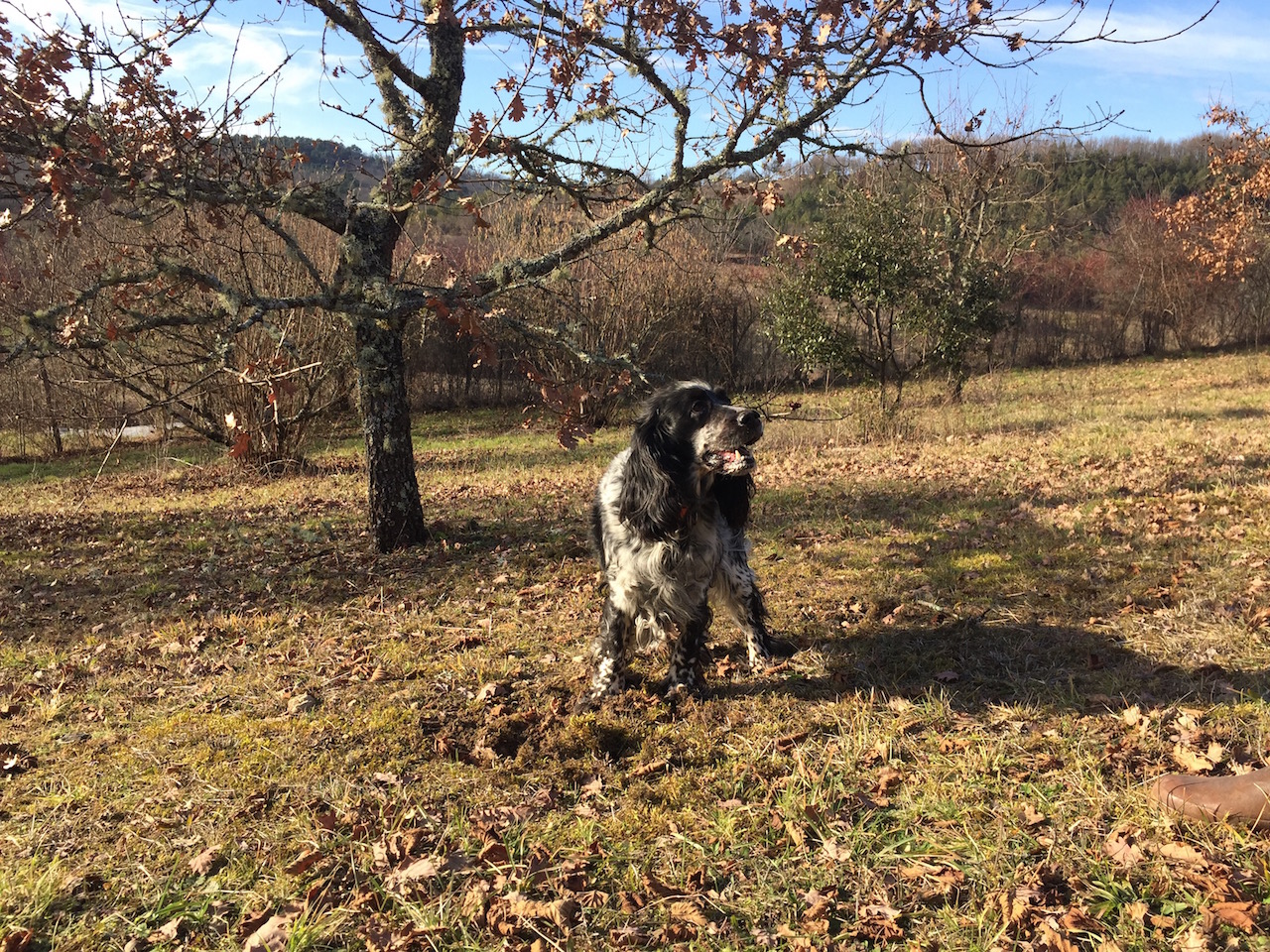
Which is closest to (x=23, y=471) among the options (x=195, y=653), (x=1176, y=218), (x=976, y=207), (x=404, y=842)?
(x=195, y=653)

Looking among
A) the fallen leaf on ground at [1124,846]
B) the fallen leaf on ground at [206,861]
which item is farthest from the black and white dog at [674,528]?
the fallen leaf on ground at [1124,846]

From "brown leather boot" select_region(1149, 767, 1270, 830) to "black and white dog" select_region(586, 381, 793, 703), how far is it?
182cm

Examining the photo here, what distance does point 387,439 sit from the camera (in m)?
6.48

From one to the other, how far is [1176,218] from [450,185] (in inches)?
761

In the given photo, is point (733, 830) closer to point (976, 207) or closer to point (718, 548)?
point (718, 548)

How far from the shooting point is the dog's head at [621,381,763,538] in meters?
3.59

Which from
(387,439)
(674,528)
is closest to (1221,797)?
(674,528)

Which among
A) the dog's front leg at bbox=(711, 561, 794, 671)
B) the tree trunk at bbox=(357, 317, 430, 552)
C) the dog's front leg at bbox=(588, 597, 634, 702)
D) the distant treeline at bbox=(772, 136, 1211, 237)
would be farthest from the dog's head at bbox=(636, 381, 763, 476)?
the distant treeline at bbox=(772, 136, 1211, 237)

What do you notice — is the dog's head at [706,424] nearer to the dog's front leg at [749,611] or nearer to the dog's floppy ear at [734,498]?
the dog's floppy ear at [734,498]

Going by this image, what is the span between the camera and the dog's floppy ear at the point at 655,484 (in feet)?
12.0

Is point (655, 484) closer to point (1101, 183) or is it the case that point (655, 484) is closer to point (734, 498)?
point (734, 498)

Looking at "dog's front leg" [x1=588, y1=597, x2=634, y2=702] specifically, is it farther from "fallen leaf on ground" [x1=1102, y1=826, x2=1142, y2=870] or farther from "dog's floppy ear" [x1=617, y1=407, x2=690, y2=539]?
"fallen leaf on ground" [x1=1102, y1=826, x2=1142, y2=870]

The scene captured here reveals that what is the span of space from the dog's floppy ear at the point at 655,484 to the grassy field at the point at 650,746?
0.82 metres

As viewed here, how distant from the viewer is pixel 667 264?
62.0 ft
